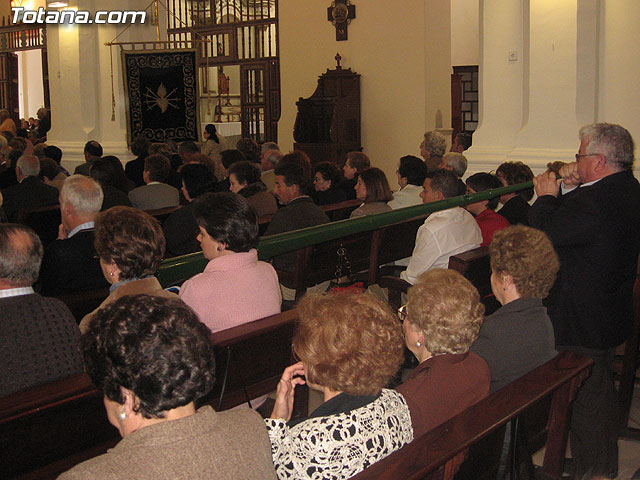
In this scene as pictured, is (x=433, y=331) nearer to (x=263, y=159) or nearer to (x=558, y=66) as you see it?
(x=558, y=66)

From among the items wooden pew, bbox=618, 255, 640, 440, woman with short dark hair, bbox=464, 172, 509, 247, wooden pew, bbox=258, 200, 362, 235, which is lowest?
wooden pew, bbox=618, 255, 640, 440

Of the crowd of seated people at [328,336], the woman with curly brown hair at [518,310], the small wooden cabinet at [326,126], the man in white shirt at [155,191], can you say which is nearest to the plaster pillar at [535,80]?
the man in white shirt at [155,191]

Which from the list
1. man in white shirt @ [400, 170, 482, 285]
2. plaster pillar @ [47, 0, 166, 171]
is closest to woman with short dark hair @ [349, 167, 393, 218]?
man in white shirt @ [400, 170, 482, 285]

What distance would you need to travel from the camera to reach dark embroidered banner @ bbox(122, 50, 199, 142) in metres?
9.13

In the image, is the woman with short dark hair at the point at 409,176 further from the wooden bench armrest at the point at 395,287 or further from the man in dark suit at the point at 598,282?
the man in dark suit at the point at 598,282

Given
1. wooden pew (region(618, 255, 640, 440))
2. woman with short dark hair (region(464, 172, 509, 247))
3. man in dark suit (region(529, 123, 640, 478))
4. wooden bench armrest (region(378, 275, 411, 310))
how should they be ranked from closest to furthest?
man in dark suit (region(529, 123, 640, 478))
wooden pew (region(618, 255, 640, 440))
wooden bench armrest (region(378, 275, 411, 310))
woman with short dark hair (region(464, 172, 509, 247))

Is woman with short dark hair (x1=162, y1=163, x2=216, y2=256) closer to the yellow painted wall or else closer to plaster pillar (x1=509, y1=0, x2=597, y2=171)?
plaster pillar (x1=509, y1=0, x2=597, y2=171)

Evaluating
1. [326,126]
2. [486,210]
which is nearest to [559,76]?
[486,210]

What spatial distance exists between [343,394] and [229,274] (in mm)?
1111

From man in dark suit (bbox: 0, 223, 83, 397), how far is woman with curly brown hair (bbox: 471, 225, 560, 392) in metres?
1.27

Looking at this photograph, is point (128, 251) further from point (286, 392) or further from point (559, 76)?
point (559, 76)

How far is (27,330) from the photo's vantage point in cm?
229

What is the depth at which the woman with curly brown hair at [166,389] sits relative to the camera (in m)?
1.36

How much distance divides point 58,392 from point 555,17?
16.8ft
